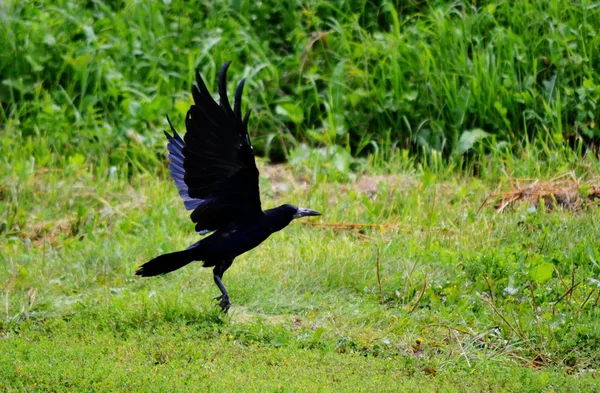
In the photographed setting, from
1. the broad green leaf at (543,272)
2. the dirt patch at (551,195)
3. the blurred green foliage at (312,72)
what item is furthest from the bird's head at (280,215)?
the blurred green foliage at (312,72)

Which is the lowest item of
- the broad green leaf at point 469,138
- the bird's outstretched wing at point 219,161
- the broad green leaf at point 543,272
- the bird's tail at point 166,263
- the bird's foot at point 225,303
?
the broad green leaf at point 543,272

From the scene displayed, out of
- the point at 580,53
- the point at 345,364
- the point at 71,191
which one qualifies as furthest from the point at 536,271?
the point at 71,191

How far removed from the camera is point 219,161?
4.94 meters

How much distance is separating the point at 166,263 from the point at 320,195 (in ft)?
8.31

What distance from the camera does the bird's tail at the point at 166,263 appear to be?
16.5ft

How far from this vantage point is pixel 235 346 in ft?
16.7

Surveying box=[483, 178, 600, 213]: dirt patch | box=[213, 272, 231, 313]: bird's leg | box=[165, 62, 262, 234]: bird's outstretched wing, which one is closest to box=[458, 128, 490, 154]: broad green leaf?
box=[483, 178, 600, 213]: dirt patch

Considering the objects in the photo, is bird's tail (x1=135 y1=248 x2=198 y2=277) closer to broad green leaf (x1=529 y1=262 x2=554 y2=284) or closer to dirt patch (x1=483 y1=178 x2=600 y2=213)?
broad green leaf (x1=529 y1=262 x2=554 y2=284)

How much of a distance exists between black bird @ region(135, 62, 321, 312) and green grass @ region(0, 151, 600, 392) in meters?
0.43

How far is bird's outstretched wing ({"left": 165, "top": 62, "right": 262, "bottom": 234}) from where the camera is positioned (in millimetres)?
4680

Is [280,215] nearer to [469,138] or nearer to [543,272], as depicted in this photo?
[543,272]

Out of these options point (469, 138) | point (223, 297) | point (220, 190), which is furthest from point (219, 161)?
point (469, 138)

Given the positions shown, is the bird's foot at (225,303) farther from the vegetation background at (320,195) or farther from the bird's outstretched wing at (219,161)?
the bird's outstretched wing at (219,161)

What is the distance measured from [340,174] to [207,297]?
2550 mm
